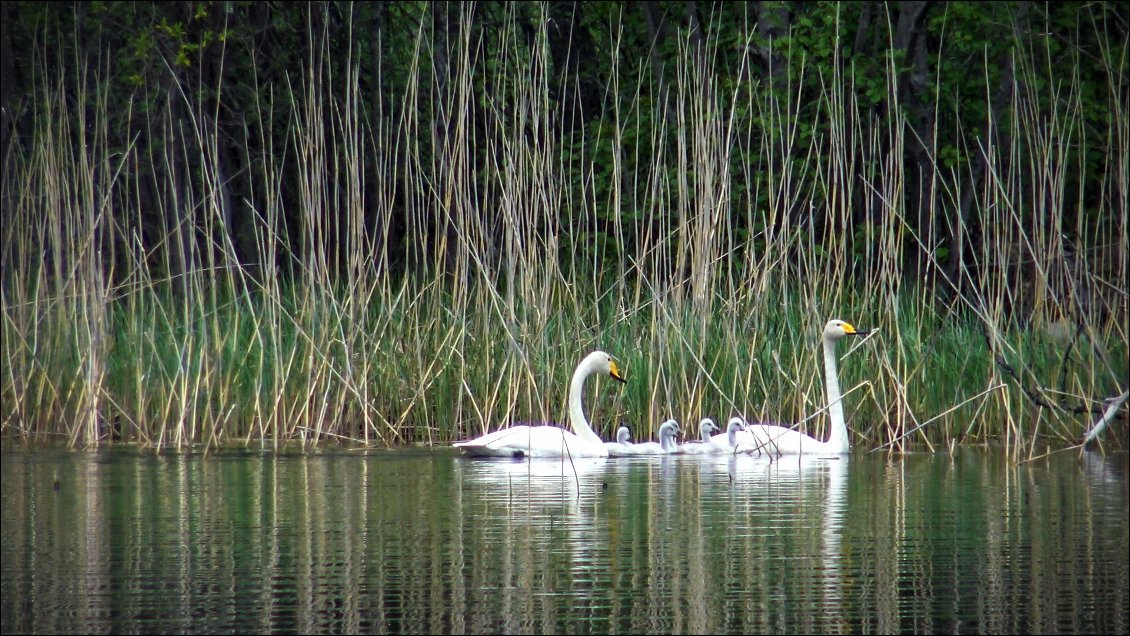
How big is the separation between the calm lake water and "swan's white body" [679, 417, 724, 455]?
425mm

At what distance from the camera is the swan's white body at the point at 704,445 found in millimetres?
8703

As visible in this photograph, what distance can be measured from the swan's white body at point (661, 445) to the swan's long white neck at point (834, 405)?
2.50 ft

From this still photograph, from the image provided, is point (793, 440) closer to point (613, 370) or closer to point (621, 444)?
point (621, 444)

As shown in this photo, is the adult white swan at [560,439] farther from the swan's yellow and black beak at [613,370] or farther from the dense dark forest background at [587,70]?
the dense dark forest background at [587,70]

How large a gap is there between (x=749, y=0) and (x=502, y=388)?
7119mm

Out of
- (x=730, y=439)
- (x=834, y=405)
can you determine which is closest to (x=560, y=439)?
(x=730, y=439)

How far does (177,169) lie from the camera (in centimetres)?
1588

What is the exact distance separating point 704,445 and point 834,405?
2.21ft

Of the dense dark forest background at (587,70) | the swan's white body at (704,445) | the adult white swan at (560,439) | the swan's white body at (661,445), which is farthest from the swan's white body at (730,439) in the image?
the dense dark forest background at (587,70)

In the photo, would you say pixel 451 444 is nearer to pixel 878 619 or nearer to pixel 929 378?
pixel 929 378

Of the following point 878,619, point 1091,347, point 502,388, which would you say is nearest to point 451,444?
point 502,388

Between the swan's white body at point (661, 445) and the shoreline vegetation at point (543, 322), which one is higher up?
the shoreline vegetation at point (543, 322)

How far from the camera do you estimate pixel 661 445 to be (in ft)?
28.6

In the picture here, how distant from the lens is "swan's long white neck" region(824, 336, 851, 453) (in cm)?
866
